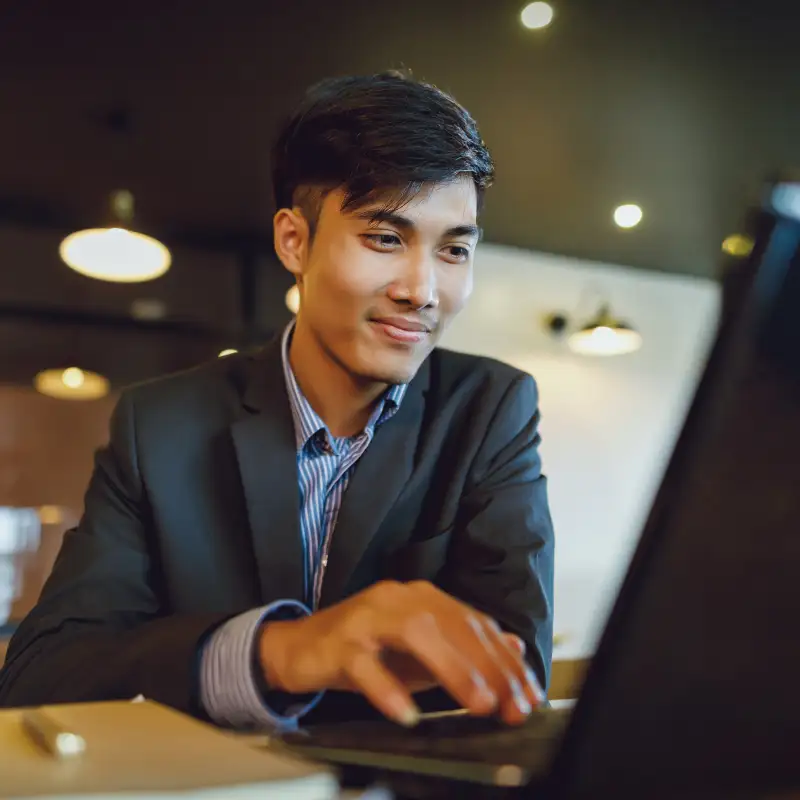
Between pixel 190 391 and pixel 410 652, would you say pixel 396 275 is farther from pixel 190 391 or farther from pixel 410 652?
pixel 410 652

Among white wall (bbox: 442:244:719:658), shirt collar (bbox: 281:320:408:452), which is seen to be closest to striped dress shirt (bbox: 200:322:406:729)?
shirt collar (bbox: 281:320:408:452)

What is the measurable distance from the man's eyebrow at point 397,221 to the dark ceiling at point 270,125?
3.44ft

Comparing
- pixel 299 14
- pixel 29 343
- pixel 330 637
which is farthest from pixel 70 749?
pixel 29 343

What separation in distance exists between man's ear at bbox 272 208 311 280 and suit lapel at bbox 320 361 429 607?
0.30 meters

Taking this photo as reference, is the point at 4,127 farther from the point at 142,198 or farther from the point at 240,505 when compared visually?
the point at 240,505

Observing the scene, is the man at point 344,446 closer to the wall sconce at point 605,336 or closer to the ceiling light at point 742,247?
Result: the ceiling light at point 742,247

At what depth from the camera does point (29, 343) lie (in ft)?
14.1

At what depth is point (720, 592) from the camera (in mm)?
329

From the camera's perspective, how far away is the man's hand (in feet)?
1.84

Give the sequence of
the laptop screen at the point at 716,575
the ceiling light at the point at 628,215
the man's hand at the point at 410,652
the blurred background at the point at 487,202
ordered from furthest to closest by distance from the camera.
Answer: the ceiling light at the point at 628,215, the blurred background at the point at 487,202, the man's hand at the point at 410,652, the laptop screen at the point at 716,575

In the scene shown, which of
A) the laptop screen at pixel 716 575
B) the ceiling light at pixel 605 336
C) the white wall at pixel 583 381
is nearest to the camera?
the laptop screen at pixel 716 575

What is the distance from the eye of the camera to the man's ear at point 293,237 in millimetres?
1281

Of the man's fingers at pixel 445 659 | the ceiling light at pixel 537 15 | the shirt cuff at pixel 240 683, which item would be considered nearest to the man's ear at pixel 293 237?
the shirt cuff at pixel 240 683

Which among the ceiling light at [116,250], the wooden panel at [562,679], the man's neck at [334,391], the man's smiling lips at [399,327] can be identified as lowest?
the wooden panel at [562,679]
